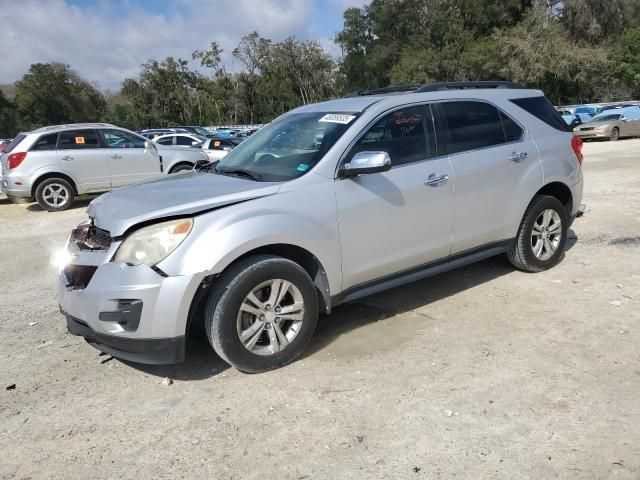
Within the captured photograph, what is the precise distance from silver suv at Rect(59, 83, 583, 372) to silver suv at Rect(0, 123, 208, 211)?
305 inches

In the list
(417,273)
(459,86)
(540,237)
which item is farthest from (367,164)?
(540,237)

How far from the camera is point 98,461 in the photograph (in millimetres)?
2934

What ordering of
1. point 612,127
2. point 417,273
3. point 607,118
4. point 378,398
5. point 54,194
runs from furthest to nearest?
point 607,118 < point 612,127 < point 54,194 < point 417,273 < point 378,398

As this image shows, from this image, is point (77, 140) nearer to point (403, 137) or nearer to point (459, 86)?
point (459, 86)

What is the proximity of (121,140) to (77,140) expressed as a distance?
2.91 ft

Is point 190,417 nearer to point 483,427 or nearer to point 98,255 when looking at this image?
point 98,255

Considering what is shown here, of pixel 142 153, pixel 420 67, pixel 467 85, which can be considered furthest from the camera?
pixel 420 67

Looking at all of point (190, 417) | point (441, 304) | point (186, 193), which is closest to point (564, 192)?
point (441, 304)

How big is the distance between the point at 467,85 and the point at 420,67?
150 feet

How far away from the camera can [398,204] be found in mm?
4223

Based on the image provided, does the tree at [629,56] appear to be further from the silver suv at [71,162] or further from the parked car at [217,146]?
the silver suv at [71,162]

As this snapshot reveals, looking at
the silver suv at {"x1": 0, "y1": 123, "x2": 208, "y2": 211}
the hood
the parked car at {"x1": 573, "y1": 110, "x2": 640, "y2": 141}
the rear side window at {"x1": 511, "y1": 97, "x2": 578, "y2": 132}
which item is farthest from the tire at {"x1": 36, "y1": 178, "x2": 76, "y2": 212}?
the parked car at {"x1": 573, "y1": 110, "x2": 640, "y2": 141}

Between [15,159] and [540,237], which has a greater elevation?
[15,159]

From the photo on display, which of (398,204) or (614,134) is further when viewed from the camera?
(614,134)
